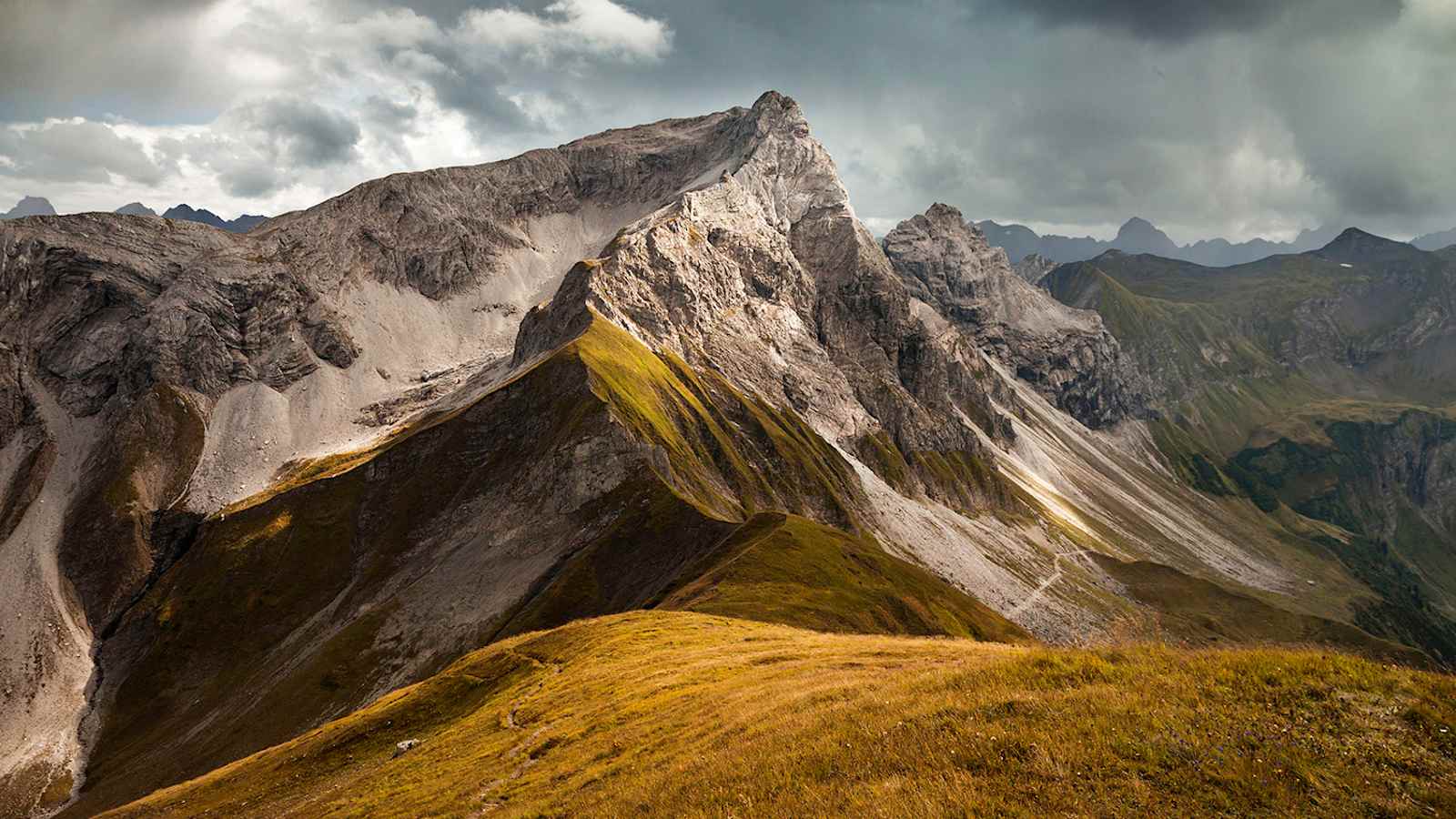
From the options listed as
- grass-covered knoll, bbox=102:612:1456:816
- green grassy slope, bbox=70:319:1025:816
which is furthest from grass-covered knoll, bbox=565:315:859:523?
grass-covered knoll, bbox=102:612:1456:816

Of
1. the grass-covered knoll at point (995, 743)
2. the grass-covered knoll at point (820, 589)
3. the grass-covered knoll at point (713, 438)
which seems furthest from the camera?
the grass-covered knoll at point (713, 438)

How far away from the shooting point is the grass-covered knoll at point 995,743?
1234cm

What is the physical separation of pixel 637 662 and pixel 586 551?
6625 cm

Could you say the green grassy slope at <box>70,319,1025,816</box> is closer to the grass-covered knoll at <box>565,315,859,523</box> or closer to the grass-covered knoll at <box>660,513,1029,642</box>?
the grass-covered knoll at <box>660,513,1029,642</box>

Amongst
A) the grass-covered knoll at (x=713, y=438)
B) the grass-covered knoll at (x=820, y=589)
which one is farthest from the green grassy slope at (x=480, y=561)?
the grass-covered knoll at (x=713, y=438)

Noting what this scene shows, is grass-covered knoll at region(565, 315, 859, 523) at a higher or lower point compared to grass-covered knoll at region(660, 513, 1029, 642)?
higher

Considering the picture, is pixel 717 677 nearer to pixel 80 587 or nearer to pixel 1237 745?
pixel 1237 745

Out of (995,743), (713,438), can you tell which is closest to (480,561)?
(713,438)

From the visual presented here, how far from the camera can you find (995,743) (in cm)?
1498

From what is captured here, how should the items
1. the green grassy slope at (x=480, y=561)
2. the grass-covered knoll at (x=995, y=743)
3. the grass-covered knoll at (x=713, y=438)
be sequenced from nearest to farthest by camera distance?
the grass-covered knoll at (x=995, y=743) < the green grassy slope at (x=480, y=561) < the grass-covered knoll at (x=713, y=438)

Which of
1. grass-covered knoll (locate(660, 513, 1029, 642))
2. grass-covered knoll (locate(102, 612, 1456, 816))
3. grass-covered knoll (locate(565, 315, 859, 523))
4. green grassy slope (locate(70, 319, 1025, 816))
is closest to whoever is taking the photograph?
grass-covered knoll (locate(102, 612, 1456, 816))

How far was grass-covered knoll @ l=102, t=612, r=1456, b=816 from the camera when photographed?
12344mm

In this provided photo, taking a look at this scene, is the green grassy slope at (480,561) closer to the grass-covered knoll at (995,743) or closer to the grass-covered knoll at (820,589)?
the grass-covered knoll at (820,589)

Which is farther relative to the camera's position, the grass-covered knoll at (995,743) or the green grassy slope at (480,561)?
the green grassy slope at (480,561)
